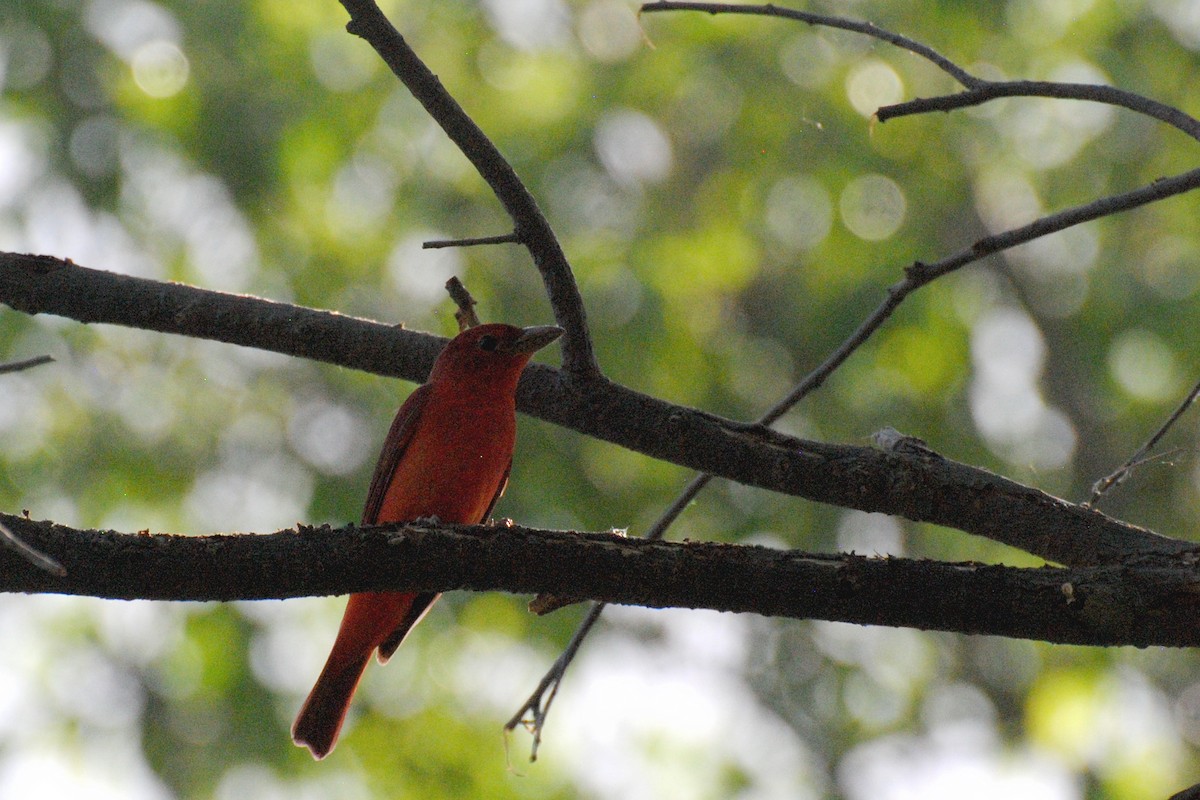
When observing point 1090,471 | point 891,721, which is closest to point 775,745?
point 891,721

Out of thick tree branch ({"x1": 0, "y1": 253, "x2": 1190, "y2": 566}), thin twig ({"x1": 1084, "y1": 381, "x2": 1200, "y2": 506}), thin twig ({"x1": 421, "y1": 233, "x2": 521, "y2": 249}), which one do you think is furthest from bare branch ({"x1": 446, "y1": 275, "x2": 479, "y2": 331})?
thin twig ({"x1": 1084, "y1": 381, "x2": 1200, "y2": 506})

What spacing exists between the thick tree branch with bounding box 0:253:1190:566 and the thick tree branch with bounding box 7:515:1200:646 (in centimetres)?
34

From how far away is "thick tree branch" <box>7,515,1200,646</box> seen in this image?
2479 millimetres

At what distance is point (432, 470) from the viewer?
4262mm

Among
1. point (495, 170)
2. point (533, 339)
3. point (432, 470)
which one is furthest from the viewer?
point (533, 339)

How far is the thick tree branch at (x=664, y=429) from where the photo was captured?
10.0 ft

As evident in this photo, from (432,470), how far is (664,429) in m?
1.28

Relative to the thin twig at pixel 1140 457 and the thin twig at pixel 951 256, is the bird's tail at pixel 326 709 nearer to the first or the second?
the thin twig at pixel 951 256

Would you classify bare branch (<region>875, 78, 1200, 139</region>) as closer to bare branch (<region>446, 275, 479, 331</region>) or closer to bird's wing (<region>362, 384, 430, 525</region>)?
bare branch (<region>446, 275, 479, 331</region>)

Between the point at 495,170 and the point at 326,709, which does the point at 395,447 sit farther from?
the point at 495,170

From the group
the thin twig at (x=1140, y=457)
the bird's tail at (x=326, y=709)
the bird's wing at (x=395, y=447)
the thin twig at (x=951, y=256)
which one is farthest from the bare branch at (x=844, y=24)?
the bird's tail at (x=326, y=709)

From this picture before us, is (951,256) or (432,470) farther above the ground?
(951,256)

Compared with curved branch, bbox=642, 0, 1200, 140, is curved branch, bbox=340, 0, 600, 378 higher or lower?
lower

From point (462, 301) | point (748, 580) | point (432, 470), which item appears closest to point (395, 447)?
point (432, 470)
